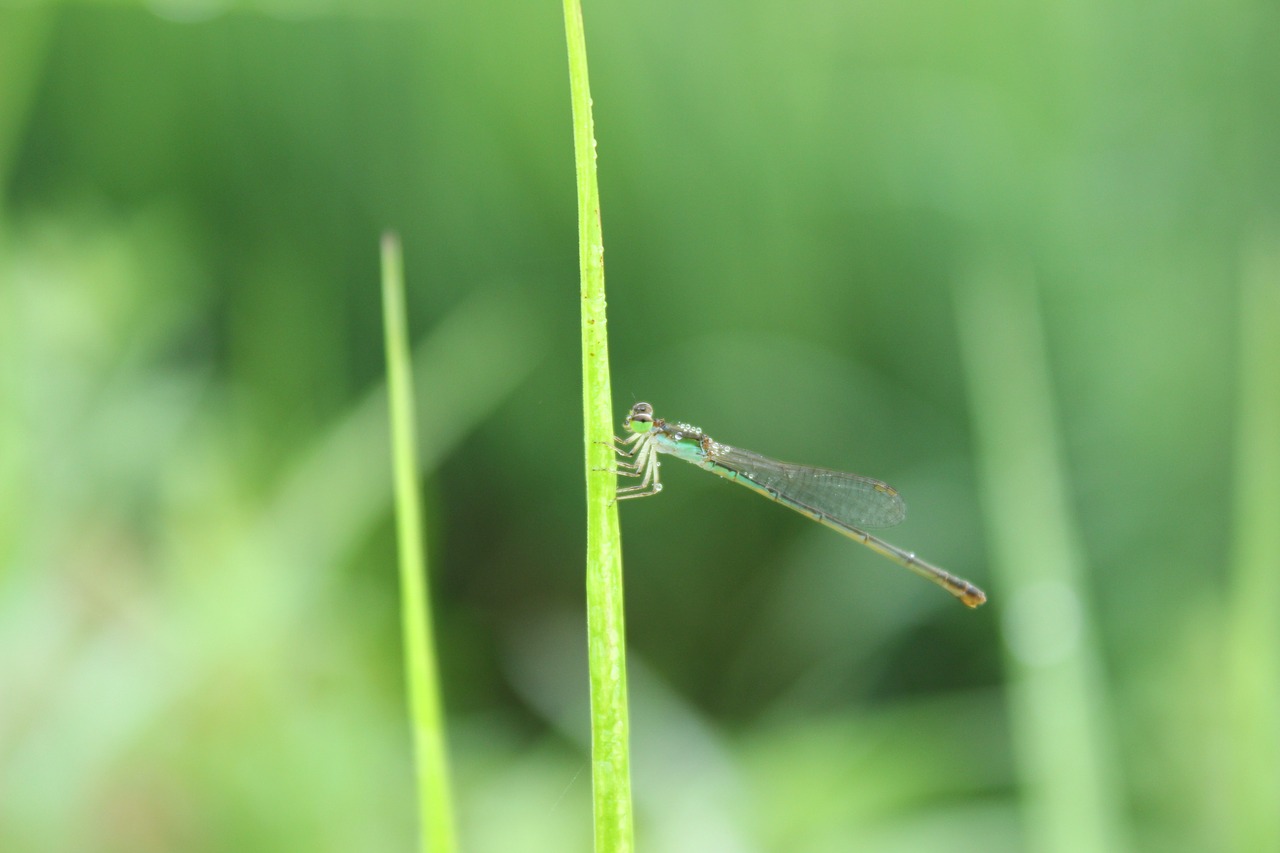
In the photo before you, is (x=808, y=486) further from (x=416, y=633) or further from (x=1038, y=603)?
(x=416, y=633)

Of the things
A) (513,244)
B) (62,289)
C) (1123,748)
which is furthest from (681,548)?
(62,289)

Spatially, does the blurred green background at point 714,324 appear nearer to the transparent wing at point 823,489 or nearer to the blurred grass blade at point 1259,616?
the transparent wing at point 823,489

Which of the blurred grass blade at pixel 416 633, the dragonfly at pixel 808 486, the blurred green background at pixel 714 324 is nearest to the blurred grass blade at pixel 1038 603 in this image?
the blurred green background at pixel 714 324

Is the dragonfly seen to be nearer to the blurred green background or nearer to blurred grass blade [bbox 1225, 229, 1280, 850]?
the blurred green background

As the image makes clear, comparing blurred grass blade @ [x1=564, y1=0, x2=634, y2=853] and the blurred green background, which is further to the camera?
the blurred green background

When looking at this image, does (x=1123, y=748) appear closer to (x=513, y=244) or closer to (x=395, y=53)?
(x=513, y=244)

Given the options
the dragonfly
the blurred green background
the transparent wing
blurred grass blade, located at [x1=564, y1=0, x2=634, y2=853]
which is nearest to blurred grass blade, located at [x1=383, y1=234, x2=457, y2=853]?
blurred grass blade, located at [x1=564, y1=0, x2=634, y2=853]
